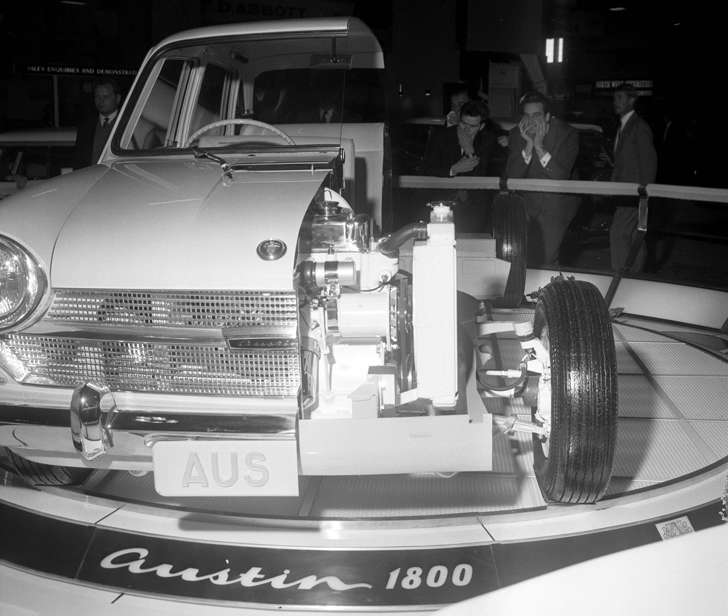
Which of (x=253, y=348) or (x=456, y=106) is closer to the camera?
(x=253, y=348)

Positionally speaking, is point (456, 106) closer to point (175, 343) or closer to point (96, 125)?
point (96, 125)

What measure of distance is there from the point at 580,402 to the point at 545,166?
4855mm

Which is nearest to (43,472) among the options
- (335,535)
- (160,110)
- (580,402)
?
(335,535)

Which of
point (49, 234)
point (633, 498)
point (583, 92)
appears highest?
point (583, 92)

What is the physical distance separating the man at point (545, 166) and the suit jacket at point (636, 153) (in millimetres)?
426

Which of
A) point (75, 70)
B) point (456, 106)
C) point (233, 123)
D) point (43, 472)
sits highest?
point (75, 70)

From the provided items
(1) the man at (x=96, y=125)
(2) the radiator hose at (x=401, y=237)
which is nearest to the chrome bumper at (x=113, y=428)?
(2) the radiator hose at (x=401, y=237)

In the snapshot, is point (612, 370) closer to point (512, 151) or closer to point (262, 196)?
point (262, 196)

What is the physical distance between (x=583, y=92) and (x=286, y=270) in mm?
24131

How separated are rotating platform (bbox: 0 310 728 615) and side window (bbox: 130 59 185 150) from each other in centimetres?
172

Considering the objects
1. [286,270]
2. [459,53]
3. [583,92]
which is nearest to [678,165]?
[459,53]

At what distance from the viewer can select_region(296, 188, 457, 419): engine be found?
2.66m

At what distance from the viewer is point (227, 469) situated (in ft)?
8.32

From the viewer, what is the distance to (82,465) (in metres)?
2.82
